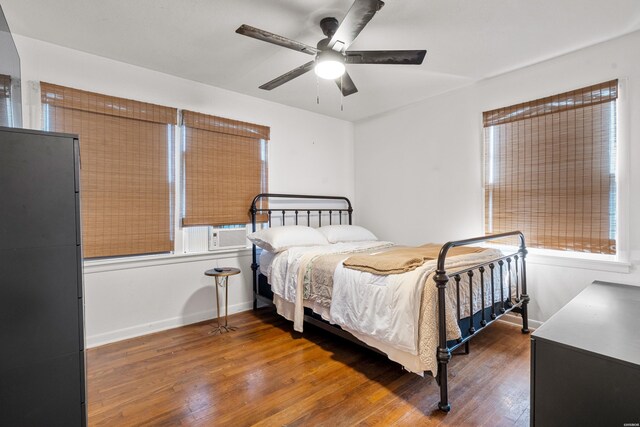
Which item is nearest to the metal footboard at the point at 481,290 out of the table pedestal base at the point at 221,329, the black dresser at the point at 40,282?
the black dresser at the point at 40,282

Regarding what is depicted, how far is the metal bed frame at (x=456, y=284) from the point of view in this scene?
1.77 m

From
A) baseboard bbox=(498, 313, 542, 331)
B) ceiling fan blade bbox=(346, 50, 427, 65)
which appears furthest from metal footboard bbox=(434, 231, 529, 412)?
ceiling fan blade bbox=(346, 50, 427, 65)

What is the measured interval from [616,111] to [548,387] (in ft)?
7.97

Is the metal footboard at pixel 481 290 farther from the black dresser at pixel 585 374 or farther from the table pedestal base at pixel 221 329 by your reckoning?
the table pedestal base at pixel 221 329

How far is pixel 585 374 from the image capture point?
1174mm

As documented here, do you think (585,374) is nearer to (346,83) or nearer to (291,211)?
(346,83)

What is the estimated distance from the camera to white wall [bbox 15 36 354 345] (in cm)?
257

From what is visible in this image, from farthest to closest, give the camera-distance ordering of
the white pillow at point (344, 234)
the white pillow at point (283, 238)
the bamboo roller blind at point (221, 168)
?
1. the white pillow at point (344, 234)
2. the bamboo roller blind at point (221, 168)
3. the white pillow at point (283, 238)

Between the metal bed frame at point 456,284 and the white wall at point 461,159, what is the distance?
23 cm

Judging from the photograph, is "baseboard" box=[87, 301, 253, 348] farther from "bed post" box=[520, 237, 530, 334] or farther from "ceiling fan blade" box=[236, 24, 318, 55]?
"bed post" box=[520, 237, 530, 334]

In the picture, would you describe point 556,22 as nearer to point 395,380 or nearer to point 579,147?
point 579,147

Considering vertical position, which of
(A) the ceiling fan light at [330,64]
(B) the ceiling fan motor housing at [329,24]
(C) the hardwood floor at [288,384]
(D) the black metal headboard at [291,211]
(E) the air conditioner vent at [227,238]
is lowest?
(C) the hardwood floor at [288,384]

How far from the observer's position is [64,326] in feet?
4.03

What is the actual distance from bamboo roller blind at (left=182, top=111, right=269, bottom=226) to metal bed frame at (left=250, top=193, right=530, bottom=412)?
22 centimetres
